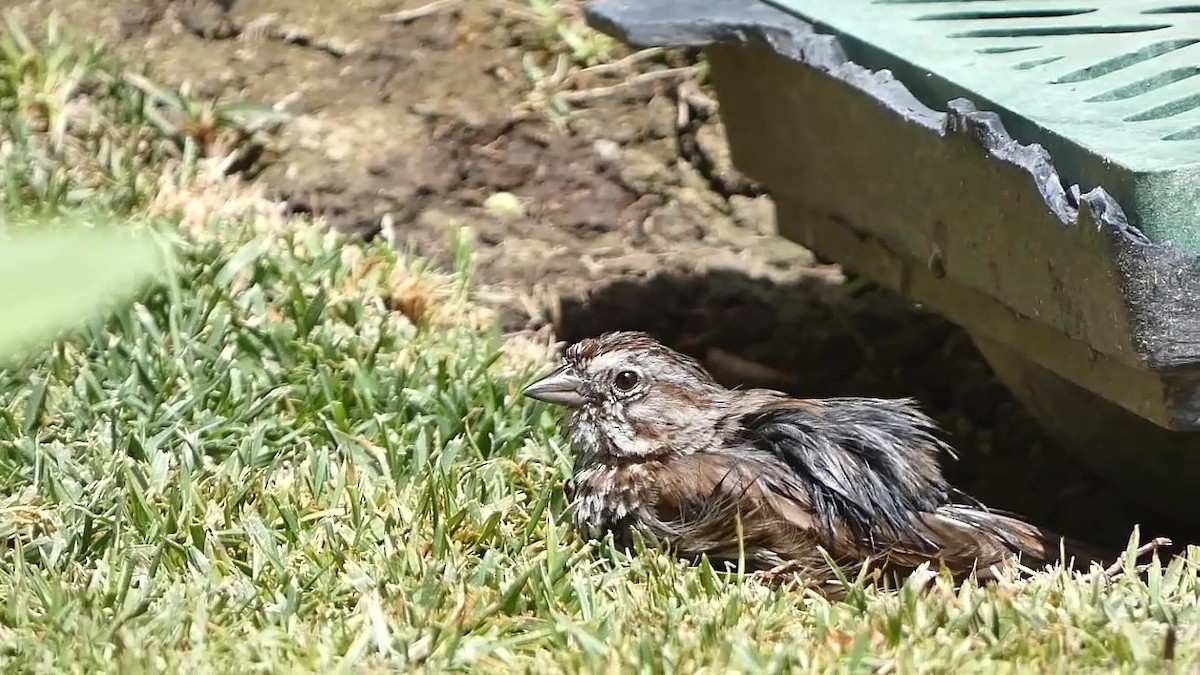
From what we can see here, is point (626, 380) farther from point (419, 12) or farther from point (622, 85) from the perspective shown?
point (419, 12)

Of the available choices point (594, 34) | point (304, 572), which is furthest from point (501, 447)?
point (594, 34)

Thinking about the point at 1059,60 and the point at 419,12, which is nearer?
the point at 1059,60

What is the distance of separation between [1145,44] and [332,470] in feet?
6.80

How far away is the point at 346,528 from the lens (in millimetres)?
3219

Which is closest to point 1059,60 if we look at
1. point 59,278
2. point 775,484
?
point 775,484

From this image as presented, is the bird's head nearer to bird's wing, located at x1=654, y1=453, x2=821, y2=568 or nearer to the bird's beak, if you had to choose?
the bird's beak

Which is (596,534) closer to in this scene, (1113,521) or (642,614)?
(642,614)

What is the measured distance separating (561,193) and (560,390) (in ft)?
6.52

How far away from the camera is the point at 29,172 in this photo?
4684 millimetres

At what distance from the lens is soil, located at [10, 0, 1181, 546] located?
17.1 feet

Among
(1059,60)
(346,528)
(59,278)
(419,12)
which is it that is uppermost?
(59,278)

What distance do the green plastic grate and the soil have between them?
1.38m

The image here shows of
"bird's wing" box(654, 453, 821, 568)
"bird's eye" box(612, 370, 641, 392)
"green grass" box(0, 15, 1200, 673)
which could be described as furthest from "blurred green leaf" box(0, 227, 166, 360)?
"bird's eye" box(612, 370, 641, 392)

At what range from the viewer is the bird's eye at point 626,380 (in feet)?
13.0
